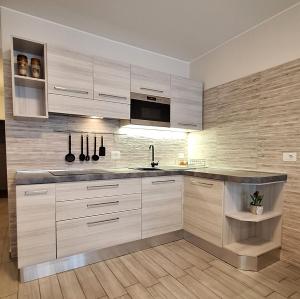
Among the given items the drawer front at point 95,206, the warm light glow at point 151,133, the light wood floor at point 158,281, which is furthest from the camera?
the warm light glow at point 151,133

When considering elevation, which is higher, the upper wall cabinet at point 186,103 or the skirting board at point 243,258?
the upper wall cabinet at point 186,103

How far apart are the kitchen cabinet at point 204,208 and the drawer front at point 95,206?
1.97 ft

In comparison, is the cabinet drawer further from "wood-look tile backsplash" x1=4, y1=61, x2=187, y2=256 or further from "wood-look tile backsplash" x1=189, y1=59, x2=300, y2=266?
→ "wood-look tile backsplash" x1=189, y1=59, x2=300, y2=266

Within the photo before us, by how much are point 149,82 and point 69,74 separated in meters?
0.88

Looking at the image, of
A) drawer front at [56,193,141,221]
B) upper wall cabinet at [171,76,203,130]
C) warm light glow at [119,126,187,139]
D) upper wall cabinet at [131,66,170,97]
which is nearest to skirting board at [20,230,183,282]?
drawer front at [56,193,141,221]

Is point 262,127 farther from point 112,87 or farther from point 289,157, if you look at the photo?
point 112,87

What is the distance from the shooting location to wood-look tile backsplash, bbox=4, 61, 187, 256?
195 centimetres

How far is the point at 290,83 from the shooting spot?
6.26 feet

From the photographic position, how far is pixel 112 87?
217cm

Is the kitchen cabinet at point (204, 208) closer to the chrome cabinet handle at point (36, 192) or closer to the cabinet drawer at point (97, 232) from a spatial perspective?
the cabinet drawer at point (97, 232)

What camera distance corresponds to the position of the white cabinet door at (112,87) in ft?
6.87

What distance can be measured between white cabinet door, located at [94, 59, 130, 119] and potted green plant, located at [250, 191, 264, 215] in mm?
1533

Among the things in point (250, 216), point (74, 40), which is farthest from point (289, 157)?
point (74, 40)

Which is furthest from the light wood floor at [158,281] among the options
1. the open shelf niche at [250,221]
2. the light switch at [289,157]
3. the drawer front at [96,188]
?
the light switch at [289,157]
